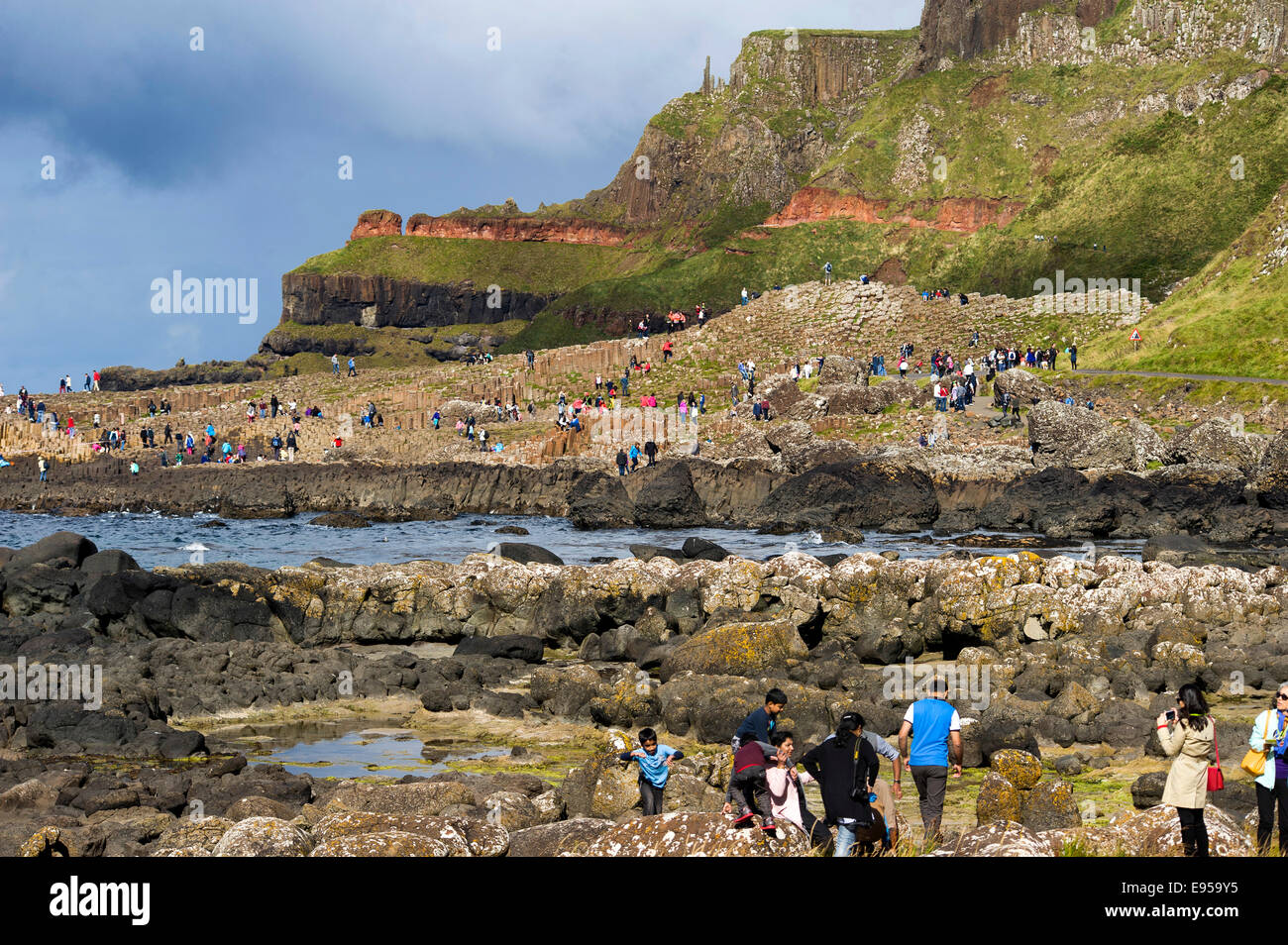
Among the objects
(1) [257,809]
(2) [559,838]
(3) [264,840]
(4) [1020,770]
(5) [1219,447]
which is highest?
(5) [1219,447]

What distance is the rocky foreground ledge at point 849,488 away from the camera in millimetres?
45219

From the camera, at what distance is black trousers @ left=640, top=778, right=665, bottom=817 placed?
12.5m

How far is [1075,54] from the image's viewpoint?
152 metres

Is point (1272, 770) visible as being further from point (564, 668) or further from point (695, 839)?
point (564, 668)

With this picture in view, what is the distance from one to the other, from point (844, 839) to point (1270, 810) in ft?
13.0

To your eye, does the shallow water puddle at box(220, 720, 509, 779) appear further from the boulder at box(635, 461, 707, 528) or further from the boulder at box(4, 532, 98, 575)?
the boulder at box(635, 461, 707, 528)

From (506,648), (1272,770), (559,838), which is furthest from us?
(506,648)

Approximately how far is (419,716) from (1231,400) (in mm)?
48131

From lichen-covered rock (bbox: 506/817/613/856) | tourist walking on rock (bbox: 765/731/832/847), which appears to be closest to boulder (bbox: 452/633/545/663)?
lichen-covered rock (bbox: 506/817/613/856)

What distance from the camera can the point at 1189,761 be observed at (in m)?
10.3

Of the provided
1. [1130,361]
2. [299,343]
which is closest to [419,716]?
[1130,361]

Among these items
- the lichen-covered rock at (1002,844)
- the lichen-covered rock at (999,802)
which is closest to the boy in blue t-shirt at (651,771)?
the lichen-covered rock at (1002,844)

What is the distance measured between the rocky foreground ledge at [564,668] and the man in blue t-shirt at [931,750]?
969 millimetres

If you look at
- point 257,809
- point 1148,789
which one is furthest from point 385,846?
point 1148,789
